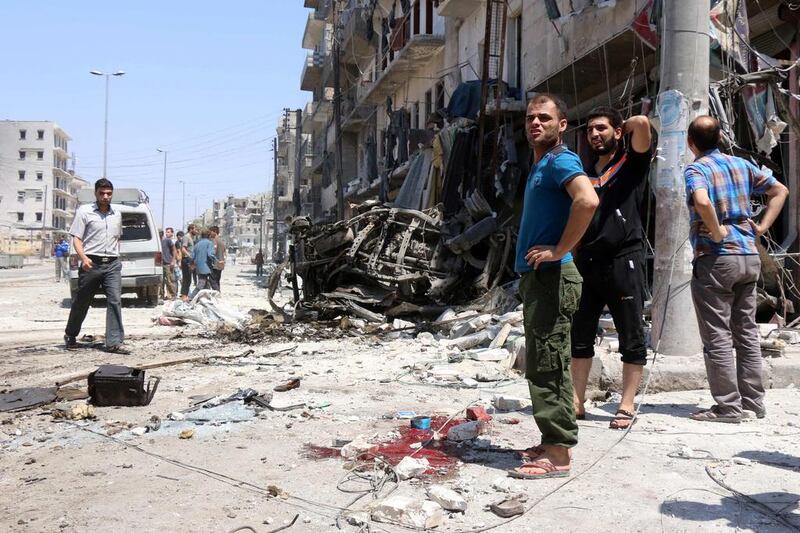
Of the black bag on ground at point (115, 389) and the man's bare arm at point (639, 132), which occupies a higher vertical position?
the man's bare arm at point (639, 132)

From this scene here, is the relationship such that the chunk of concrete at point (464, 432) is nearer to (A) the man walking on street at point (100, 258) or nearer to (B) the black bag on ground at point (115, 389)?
(B) the black bag on ground at point (115, 389)

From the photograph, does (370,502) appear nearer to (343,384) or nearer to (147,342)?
(343,384)

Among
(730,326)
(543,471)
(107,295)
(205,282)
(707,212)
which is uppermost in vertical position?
(707,212)

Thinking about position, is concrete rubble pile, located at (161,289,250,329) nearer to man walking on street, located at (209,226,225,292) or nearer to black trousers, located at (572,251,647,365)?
man walking on street, located at (209,226,225,292)

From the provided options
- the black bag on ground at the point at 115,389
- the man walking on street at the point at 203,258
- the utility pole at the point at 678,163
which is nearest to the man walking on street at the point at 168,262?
the man walking on street at the point at 203,258

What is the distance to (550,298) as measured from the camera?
10.9 ft

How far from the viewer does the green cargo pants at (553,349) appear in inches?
130

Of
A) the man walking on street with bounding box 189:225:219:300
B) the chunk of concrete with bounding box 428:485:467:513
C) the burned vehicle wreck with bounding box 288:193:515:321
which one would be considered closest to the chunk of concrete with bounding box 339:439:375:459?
the chunk of concrete with bounding box 428:485:467:513

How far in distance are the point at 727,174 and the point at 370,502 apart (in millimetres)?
2913

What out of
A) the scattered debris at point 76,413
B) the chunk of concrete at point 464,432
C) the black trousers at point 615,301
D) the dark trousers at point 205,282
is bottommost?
the scattered debris at point 76,413

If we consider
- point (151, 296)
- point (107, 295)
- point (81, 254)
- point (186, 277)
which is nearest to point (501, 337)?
point (107, 295)

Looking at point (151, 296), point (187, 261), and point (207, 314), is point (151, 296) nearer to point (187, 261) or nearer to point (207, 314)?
point (187, 261)

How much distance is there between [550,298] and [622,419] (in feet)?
4.16

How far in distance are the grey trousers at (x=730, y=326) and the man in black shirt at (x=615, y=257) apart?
460mm
